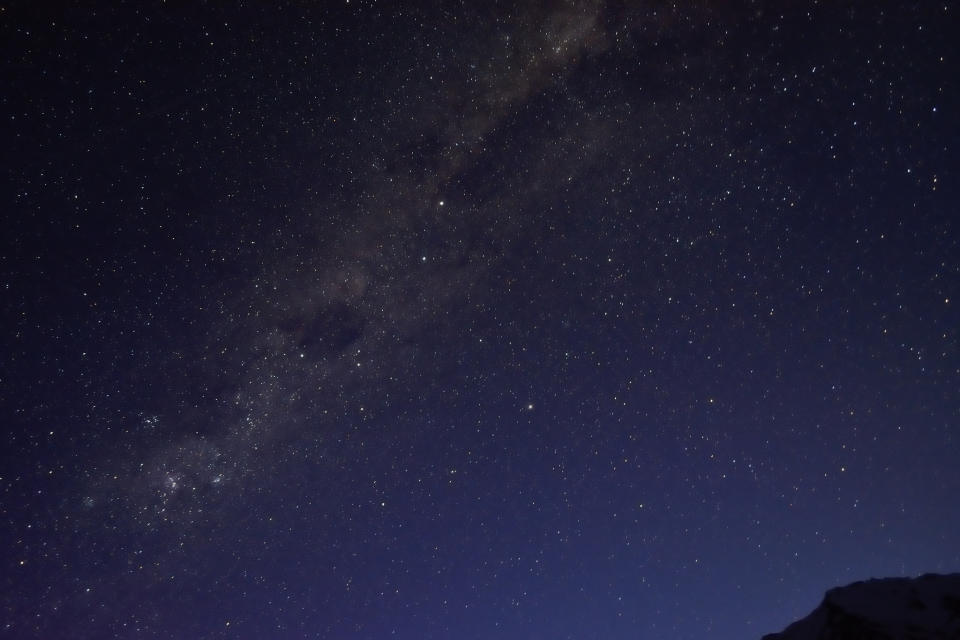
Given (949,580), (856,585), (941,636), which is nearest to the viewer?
(941,636)

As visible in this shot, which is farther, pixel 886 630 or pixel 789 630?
pixel 789 630

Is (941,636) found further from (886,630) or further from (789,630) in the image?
(789,630)

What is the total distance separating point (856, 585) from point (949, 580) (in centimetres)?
94

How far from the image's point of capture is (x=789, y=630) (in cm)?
632

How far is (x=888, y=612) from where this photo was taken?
5.56 meters

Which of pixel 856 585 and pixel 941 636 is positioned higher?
pixel 856 585

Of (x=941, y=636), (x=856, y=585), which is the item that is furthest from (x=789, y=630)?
(x=941, y=636)

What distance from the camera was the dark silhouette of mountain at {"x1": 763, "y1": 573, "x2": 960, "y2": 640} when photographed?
5.20m

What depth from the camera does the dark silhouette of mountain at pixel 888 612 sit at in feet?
17.1

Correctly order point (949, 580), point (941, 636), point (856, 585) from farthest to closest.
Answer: point (856, 585) < point (949, 580) < point (941, 636)

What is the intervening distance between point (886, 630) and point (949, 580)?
4.46 ft

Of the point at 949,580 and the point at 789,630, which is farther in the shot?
the point at 789,630

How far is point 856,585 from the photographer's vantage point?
6289 mm

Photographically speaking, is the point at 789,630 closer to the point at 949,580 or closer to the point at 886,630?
the point at 886,630
